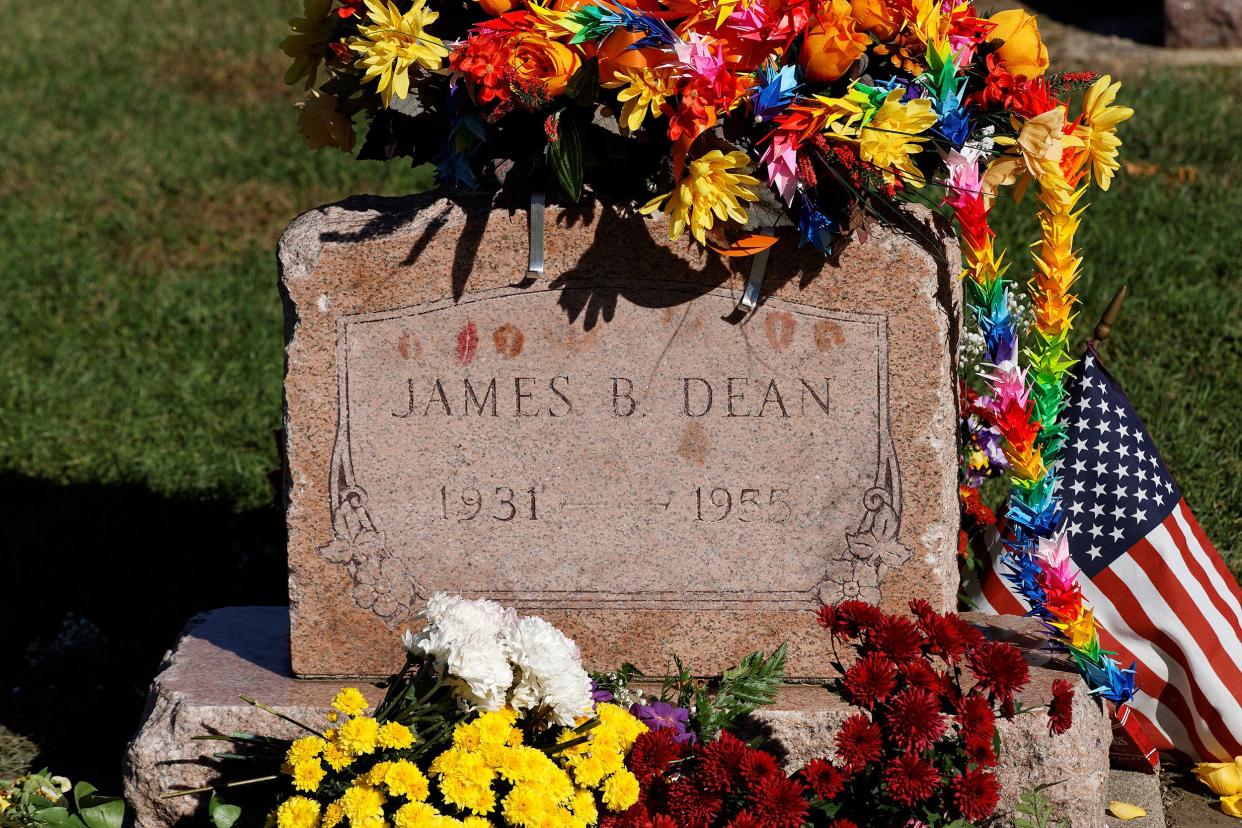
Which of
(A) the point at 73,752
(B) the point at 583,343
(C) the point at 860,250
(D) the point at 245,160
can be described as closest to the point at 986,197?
(C) the point at 860,250

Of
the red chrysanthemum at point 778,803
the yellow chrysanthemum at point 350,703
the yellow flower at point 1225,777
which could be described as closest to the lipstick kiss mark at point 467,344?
the yellow chrysanthemum at point 350,703

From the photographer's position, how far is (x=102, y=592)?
4613 millimetres

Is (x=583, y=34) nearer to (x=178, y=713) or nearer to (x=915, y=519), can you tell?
(x=915, y=519)

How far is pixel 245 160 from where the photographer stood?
25.7 ft

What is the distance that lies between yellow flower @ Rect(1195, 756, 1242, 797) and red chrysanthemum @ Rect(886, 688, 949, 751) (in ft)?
3.78

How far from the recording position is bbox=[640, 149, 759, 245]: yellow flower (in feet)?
9.12

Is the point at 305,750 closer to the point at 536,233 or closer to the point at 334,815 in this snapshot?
the point at 334,815

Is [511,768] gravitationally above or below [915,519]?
below

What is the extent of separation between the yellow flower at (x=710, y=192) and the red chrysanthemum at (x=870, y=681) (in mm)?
913

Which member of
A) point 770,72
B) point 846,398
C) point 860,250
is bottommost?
point 846,398

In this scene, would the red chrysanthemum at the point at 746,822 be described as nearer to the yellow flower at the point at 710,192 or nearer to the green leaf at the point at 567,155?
the yellow flower at the point at 710,192

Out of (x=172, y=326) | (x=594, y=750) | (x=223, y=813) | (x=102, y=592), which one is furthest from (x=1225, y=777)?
(x=172, y=326)

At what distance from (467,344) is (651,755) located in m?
1.00

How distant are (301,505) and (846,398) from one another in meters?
1.28
